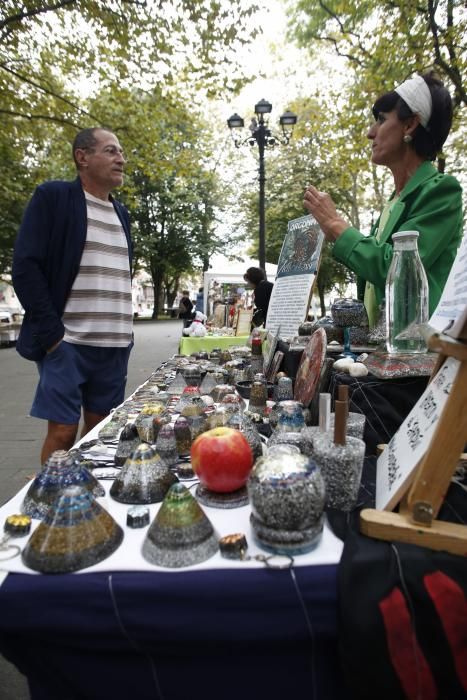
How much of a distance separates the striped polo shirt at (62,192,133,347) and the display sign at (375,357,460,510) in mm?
1659

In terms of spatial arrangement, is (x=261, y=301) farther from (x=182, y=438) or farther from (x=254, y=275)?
(x=182, y=438)

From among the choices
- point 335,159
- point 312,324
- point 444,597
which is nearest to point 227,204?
point 335,159

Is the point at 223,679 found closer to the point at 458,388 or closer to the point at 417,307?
the point at 458,388

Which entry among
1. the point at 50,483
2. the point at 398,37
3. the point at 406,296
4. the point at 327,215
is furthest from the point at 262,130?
the point at 50,483

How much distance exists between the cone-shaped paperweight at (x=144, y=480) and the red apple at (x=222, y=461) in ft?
0.35

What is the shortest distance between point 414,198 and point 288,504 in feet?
4.45

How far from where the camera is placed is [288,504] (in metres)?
0.88

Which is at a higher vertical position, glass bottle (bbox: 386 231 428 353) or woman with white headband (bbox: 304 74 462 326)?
woman with white headband (bbox: 304 74 462 326)

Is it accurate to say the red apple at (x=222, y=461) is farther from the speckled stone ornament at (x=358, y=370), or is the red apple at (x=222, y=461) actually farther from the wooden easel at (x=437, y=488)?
the speckled stone ornament at (x=358, y=370)

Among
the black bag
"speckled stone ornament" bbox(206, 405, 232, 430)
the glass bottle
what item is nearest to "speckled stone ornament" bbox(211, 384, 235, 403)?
"speckled stone ornament" bbox(206, 405, 232, 430)

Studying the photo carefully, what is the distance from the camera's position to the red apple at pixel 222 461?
42.6 inches

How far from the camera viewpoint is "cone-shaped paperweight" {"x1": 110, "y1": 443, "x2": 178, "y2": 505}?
113 cm

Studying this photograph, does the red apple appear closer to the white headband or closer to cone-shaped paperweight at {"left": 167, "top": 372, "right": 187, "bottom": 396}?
cone-shaped paperweight at {"left": 167, "top": 372, "right": 187, "bottom": 396}

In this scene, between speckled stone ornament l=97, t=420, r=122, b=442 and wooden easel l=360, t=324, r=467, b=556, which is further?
speckled stone ornament l=97, t=420, r=122, b=442
